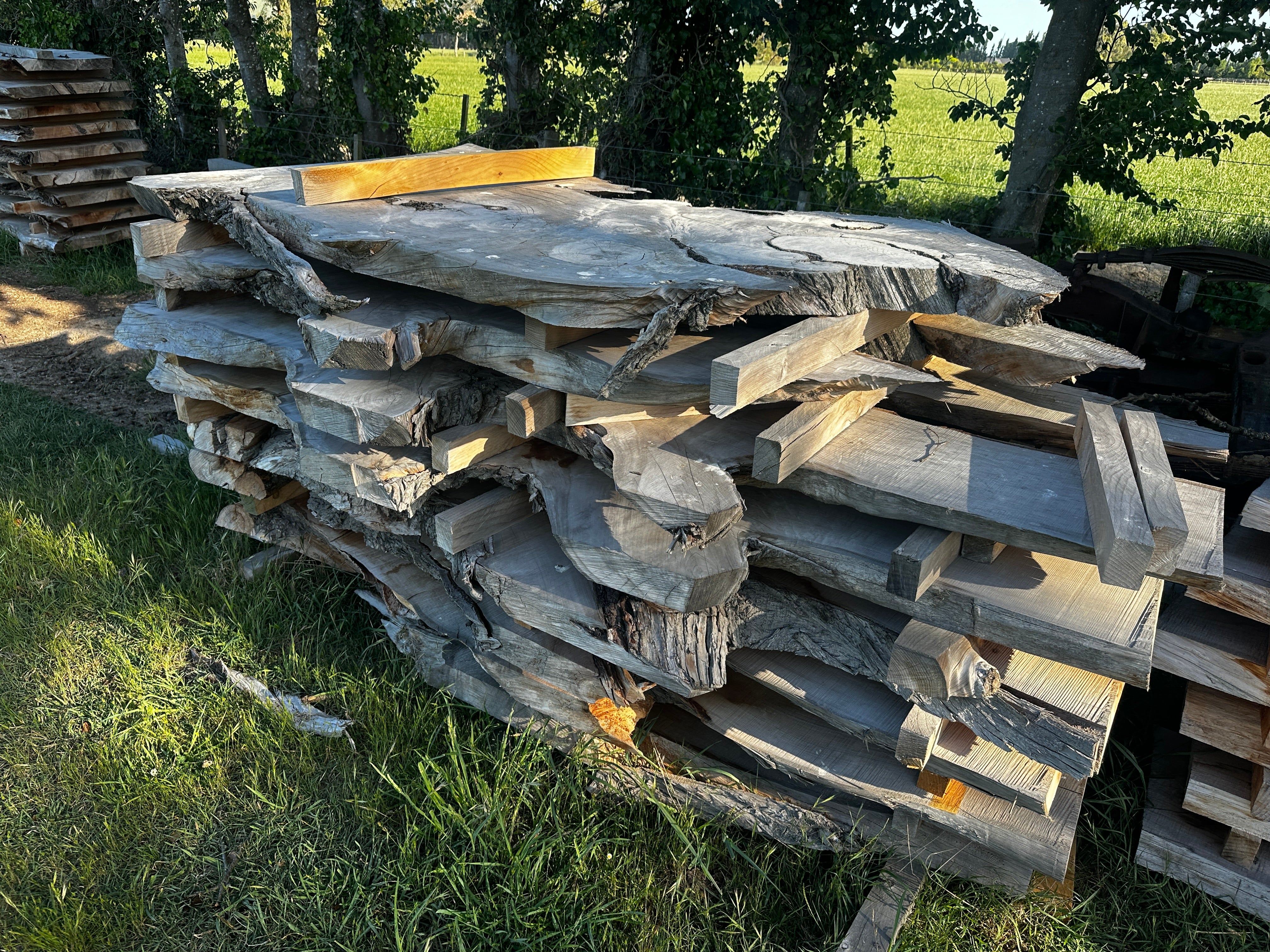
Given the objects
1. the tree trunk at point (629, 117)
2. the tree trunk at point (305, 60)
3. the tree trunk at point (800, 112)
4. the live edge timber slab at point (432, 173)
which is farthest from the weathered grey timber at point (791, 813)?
the tree trunk at point (305, 60)

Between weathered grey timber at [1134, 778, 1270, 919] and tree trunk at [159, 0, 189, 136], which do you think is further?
tree trunk at [159, 0, 189, 136]

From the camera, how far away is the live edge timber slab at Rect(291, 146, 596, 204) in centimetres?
322

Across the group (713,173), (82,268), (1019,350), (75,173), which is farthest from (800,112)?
(75,173)

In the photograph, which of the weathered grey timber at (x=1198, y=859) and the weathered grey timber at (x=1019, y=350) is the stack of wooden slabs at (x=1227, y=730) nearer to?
the weathered grey timber at (x=1198, y=859)

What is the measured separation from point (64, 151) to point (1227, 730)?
370 inches

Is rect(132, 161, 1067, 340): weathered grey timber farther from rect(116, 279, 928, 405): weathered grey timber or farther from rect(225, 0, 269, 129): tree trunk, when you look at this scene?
rect(225, 0, 269, 129): tree trunk

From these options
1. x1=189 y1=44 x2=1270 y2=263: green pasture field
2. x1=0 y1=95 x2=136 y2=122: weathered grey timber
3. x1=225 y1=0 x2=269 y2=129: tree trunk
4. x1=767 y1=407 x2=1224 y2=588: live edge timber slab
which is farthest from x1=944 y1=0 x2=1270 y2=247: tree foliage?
x1=0 y1=95 x2=136 y2=122: weathered grey timber

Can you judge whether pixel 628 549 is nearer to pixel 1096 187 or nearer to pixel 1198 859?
pixel 1198 859

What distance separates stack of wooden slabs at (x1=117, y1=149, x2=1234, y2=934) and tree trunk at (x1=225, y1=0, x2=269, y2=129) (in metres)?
6.33

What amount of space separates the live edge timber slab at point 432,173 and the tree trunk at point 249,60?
6083 mm

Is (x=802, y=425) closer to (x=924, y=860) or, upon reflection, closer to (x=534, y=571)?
(x=534, y=571)

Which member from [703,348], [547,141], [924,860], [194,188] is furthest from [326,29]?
[924,860]

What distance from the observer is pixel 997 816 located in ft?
8.20

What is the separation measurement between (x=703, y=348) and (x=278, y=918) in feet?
6.43
